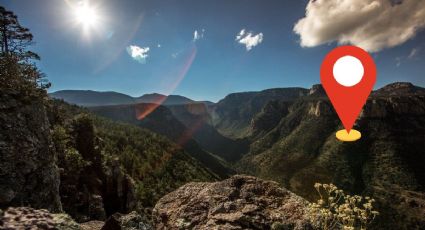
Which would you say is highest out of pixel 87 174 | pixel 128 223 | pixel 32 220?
pixel 32 220

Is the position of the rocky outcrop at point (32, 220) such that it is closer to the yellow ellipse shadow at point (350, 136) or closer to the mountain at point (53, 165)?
the mountain at point (53, 165)

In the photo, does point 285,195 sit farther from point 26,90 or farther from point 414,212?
point 414,212

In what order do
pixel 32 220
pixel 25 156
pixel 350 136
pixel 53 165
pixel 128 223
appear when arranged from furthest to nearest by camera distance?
pixel 53 165 → pixel 25 156 → pixel 350 136 → pixel 128 223 → pixel 32 220

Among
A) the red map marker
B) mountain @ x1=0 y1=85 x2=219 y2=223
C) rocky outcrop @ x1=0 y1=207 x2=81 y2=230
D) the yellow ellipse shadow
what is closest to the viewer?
rocky outcrop @ x1=0 y1=207 x2=81 y2=230

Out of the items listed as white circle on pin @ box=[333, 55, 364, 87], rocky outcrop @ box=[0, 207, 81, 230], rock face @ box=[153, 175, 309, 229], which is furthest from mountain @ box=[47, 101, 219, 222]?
white circle on pin @ box=[333, 55, 364, 87]

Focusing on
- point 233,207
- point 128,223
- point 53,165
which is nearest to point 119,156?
point 53,165

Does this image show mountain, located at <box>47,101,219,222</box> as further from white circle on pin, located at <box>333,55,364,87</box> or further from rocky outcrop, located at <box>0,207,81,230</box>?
white circle on pin, located at <box>333,55,364,87</box>

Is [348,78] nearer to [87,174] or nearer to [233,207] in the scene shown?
[233,207]

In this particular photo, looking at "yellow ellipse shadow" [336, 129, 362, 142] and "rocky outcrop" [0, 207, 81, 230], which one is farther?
"yellow ellipse shadow" [336, 129, 362, 142]
